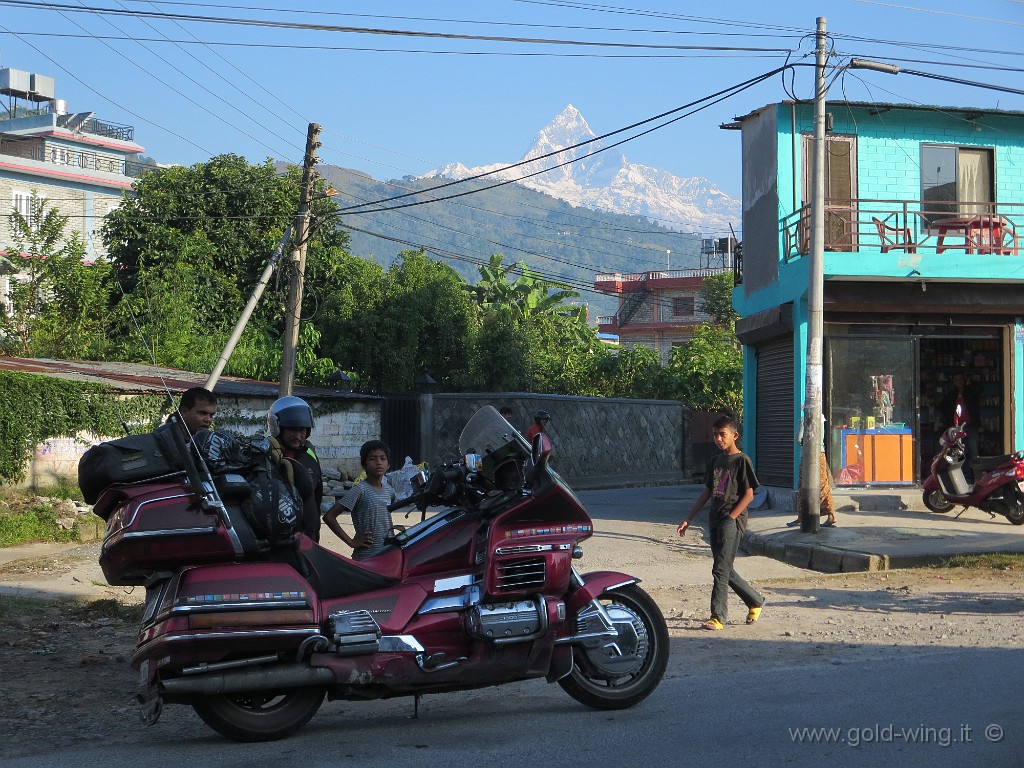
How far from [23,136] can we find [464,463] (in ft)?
203

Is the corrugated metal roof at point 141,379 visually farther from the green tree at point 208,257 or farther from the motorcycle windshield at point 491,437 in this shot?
the motorcycle windshield at point 491,437

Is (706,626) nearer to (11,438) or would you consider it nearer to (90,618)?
(90,618)

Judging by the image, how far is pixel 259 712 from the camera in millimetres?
5422

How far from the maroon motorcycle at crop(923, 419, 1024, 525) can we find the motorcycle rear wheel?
41.4ft

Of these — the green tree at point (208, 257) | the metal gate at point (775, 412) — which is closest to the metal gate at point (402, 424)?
the green tree at point (208, 257)

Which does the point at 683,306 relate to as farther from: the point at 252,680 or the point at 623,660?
the point at 252,680

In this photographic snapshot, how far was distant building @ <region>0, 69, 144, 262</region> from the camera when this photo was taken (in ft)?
173

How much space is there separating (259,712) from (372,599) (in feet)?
2.46

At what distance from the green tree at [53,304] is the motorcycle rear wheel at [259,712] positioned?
30193mm

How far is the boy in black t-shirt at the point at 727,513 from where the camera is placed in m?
8.73

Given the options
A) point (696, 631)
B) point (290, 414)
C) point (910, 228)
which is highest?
point (910, 228)

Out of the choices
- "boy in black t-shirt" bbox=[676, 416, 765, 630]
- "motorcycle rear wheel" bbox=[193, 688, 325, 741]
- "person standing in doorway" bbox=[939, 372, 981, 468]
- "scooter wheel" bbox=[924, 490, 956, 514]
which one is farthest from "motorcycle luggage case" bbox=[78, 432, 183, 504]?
"person standing in doorway" bbox=[939, 372, 981, 468]

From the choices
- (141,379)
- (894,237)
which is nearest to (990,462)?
(894,237)

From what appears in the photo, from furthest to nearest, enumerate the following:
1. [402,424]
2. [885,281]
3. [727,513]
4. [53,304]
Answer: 1. [53,304]
2. [402,424]
3. [885,281]
4. [727,513]
